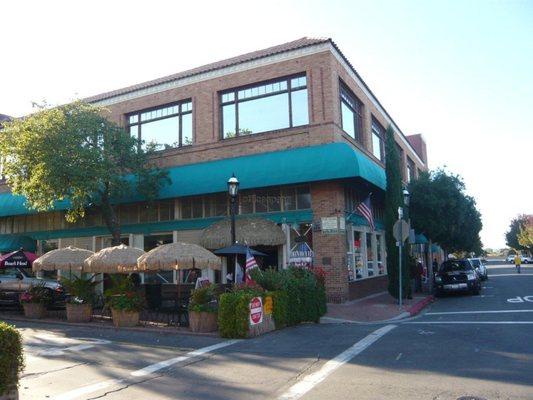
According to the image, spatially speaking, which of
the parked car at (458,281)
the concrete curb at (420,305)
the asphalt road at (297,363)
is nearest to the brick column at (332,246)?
the concrete curb at (420,305)

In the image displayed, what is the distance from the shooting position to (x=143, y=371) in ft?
27.3

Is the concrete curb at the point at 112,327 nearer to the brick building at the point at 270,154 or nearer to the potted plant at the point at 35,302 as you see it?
the potted plant at the point at 35,302

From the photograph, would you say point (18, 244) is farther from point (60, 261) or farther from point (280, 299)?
point (280, 299)

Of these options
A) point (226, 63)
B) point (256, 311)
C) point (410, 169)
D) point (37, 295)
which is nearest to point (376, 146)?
point (226, 63)

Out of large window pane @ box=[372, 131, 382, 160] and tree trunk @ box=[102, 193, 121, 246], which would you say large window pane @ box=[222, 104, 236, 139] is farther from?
large window pane @ box=[372, 131, 382, 160]

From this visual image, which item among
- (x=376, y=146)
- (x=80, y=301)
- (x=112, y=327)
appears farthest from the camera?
(x=376, y=146)

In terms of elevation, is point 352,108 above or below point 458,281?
above

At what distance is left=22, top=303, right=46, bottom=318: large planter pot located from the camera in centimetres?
1620

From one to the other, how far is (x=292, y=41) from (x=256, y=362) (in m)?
15.4

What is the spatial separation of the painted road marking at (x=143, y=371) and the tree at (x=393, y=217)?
32.5 feet

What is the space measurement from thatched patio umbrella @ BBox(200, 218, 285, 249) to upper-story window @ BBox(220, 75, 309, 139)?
372 cm

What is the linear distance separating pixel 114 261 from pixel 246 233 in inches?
220

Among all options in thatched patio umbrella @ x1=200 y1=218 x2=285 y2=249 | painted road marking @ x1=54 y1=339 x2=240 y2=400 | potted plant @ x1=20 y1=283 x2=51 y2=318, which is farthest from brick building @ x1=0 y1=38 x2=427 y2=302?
painted road marking @ x1=54 y1=339 x2=240 y2=400

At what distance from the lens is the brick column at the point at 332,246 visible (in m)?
17.6
